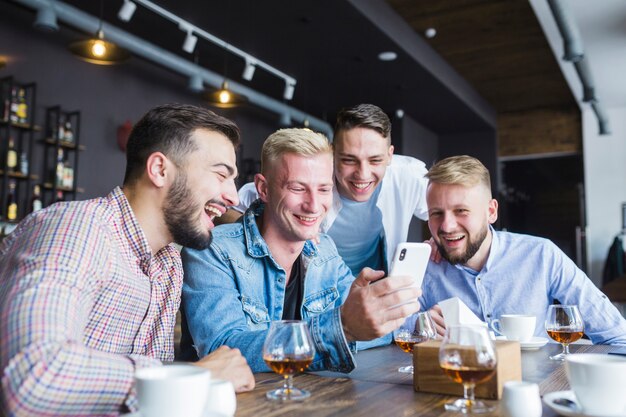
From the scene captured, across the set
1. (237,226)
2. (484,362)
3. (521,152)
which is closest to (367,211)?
(237,226)

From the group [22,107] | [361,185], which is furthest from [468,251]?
[22,107]

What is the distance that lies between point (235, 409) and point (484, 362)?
0.45 meters

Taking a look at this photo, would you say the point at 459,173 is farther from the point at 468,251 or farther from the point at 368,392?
the point at 368,392

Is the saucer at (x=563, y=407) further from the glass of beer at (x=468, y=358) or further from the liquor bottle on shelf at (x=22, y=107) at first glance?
the liquor bottle on shelf at (x=22, y=107)

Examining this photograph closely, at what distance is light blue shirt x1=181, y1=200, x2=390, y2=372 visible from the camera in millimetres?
1370

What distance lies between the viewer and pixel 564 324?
158cm

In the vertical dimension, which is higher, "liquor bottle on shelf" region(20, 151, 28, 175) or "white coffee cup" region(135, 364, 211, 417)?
"liquor bottle on shelf" region(20, 151, 28, 175)

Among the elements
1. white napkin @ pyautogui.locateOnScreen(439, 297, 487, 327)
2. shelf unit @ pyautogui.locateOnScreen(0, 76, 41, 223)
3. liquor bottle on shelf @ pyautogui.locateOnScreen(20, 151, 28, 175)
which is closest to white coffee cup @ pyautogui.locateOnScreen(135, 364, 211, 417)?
white napkin @ pyautogui.locateOnScreen(439, 297, 487, 327)

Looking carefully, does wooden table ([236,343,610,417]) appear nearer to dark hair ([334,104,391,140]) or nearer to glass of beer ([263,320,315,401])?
glass of beer ([263,320,315,401])

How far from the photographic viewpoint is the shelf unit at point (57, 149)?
5.21 meters

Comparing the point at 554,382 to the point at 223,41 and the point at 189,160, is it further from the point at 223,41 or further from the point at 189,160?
the point at 223,41

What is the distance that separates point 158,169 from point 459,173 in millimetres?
1165

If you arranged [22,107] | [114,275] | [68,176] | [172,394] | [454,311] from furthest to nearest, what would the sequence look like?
1. [68,176]
2. [22,107]
3. [454,311]
4. [114,275]
5. [172,394]

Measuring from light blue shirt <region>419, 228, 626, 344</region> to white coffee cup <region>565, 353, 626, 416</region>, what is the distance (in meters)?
1.17
